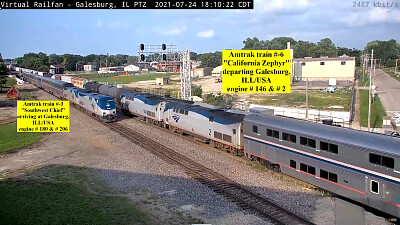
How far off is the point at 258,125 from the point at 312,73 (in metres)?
80.7

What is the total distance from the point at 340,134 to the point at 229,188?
278 inches

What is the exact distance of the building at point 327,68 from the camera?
304 feet

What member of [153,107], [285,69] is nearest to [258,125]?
[285,69]

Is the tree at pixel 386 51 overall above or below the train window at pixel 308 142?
above

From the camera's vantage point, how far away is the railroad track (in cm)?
1619

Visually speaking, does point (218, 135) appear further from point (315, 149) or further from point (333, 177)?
point (333, 177)

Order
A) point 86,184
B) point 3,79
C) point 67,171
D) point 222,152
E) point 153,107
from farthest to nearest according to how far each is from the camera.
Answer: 1. point 3,79
2. point 153,107
3. point 222,152
4. point 67,171
5. point 86,184

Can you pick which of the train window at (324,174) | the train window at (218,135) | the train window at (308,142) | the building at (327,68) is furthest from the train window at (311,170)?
the building at (327,68)

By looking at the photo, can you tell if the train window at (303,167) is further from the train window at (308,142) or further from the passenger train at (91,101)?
the passenger train at (91,101)

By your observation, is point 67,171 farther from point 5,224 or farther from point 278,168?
point 278,168

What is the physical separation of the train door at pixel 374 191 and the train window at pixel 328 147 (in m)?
2.12

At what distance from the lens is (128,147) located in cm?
3080
